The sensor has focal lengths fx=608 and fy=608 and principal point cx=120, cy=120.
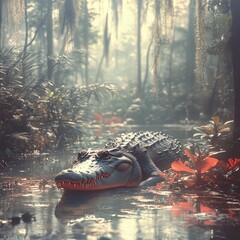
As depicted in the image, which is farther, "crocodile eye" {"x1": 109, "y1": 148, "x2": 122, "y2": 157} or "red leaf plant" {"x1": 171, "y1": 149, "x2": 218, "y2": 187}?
"crocodile eye" {"x1": 109, "y1": 148, "x2": 122, "y2": 157}

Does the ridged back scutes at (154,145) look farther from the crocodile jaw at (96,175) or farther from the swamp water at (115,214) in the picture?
the swamp water at (115,214)

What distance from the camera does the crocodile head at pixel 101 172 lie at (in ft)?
29.2

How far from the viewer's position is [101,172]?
31.7 ft

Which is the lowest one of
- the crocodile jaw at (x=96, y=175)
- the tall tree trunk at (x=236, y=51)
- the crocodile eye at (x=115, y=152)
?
the crocodile jaw at (x=96, y=175)

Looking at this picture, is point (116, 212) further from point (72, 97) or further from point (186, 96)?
point (186, 96)

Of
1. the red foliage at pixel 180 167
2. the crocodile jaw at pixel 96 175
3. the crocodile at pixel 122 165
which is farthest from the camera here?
the red foliage at pixel 180 167

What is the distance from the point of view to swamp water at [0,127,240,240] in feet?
20.7

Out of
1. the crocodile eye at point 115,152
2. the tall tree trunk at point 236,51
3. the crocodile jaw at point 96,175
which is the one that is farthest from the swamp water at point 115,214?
the tall tree trunk at point 236,51

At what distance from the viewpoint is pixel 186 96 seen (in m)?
40.3

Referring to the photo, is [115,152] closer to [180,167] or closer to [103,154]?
[103,154]

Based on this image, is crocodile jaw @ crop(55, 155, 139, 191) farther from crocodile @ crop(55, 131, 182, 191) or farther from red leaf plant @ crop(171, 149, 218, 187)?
red leaf plant @ crop(171, 149, 218, 187)

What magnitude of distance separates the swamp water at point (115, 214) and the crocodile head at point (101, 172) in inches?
6.4

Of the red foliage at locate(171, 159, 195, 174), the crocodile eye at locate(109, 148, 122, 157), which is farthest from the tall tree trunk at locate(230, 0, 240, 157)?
the crocodile eye at locate(109, 148, 122, 157)

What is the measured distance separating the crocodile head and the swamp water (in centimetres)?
16
